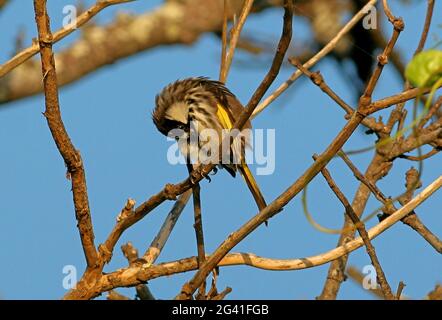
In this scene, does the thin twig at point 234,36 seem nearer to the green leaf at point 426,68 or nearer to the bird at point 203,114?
the bird at point 203,114

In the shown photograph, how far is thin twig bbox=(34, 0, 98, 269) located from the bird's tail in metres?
1.29

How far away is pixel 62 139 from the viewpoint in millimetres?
2697

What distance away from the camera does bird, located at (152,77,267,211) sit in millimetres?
4109

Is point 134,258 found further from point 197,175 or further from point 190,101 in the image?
point 190,101

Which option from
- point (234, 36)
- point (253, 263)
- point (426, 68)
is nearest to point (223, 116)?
point (234, 36)

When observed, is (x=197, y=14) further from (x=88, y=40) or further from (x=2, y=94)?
(x=2, y=94)

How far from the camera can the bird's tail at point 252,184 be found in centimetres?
406

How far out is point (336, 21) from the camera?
6996 millimetres

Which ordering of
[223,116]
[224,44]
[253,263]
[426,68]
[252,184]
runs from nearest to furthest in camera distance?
[426,68] < [253,263] < [224,44] < [252,184] < [223,116]

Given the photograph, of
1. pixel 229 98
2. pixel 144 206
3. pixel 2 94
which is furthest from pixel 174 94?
pixel 2 94

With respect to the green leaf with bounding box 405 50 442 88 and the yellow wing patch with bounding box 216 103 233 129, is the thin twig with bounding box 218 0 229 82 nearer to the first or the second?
the yellow wing patch with bounding box 216 103 233 129

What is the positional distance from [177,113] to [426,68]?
2808mm

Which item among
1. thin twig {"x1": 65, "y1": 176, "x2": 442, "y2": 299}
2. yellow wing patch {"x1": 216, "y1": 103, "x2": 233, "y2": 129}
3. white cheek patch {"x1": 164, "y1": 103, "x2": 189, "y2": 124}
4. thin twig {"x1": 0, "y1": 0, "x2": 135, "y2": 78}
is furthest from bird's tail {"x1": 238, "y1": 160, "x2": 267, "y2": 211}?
thin twig {"x1": 0, "y1": 0, "x2": 135, "y2": 78}

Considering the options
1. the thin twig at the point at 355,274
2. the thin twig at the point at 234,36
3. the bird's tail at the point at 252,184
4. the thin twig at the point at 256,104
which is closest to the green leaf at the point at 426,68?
the thin twig at the point at 256,104
